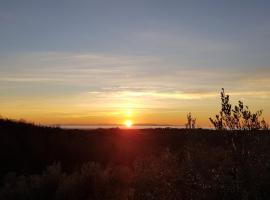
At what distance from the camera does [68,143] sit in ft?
97.5

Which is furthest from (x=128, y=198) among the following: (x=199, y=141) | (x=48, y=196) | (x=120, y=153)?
(x=120, y=153)

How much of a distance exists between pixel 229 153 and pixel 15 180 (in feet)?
30.8

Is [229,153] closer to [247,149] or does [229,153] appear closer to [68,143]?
[247,149]

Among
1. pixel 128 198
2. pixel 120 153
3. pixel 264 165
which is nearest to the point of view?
pixel 264 165

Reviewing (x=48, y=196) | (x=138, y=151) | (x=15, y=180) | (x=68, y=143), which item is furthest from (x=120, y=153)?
(x=48, y=196)

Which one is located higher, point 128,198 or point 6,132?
point 6,132

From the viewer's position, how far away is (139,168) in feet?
39.0

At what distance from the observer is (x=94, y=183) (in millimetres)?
14508

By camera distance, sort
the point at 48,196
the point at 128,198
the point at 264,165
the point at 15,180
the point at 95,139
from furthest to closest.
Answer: the point at 95,139 < the point at 15,180 < the point at 48,196 < the point at 128,198 < the point at 264,165

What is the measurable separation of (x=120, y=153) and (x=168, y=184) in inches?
774

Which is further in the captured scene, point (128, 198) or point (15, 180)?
point (15, 180)

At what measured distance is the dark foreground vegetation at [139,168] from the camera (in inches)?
330

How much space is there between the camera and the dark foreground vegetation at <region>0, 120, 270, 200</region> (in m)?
8.39

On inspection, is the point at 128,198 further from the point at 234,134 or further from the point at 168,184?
the point at 234,134
